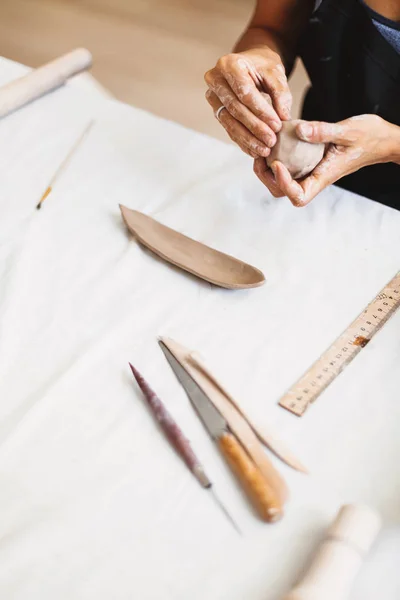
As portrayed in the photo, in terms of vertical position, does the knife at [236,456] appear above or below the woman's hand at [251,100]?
below

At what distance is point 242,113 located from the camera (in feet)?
2.83

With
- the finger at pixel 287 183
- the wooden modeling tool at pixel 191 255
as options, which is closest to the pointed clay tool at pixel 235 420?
the wooden modeling tool at pixel 191 255

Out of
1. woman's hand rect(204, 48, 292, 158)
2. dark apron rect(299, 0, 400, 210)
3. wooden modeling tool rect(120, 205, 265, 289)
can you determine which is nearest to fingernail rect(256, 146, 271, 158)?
woman's hand rect(204, 48, 292, 158)

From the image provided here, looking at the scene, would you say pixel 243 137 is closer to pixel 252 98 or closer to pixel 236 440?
pixel 252 98

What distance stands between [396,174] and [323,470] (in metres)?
0.70

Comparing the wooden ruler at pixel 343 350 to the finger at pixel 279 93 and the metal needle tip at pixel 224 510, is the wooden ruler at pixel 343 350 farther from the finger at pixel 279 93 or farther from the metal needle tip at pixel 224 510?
the finger at pixel 279 93

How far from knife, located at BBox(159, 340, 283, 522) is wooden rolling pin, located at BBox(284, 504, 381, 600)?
60 mm

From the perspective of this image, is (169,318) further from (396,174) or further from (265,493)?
(396,174)

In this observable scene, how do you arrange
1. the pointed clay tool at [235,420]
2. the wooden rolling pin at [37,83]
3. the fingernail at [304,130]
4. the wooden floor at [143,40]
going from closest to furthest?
the pointed clay tool at [235,420], the fingernail at [304,130], the wooden rolling pin at [37,83], the wooden floor at [143,40]

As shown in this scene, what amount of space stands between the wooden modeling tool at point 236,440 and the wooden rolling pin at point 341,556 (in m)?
0.06

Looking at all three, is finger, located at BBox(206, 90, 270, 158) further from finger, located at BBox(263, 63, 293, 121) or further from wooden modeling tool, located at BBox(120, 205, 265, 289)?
wooden modeling tool, located at BBox(120, 205, 265, 289)

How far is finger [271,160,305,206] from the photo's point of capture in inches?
32.3

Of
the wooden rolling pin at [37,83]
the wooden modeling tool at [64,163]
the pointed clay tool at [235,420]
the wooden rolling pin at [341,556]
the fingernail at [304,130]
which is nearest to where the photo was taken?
the wooden rolling pin at [341,556]

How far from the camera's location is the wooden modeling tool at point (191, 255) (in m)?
0.80
